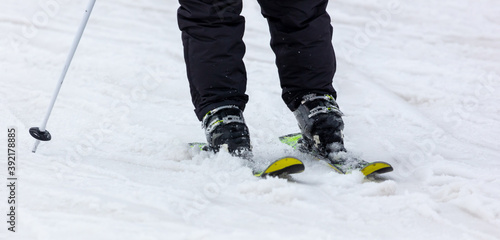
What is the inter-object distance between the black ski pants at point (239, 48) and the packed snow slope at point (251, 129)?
0.24m

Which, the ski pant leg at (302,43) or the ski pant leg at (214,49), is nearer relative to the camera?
the ski pant leg at (214,49)

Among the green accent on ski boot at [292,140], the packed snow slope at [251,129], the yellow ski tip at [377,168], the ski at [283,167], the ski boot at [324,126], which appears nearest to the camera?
the packed snow slope at [251,129]

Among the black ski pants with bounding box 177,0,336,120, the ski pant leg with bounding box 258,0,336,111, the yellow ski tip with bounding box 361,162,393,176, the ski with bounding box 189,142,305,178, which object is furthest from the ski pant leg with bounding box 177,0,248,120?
the yellow ski tip with bounding box 361,162,393,176

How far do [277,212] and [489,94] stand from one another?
6.71 feet

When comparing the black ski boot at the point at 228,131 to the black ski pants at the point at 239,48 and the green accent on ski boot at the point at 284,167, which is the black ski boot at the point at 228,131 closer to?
the black ski pants at the point at 239,48

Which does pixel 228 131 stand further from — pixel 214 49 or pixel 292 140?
pixel 292 140

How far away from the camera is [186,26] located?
5.28 ft

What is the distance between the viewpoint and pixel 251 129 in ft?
7.23

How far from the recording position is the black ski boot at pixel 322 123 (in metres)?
1.68

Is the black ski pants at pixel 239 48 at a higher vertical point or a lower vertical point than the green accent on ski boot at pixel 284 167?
higher

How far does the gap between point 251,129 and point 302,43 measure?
618mm

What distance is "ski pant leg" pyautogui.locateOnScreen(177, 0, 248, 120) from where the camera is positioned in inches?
61.7

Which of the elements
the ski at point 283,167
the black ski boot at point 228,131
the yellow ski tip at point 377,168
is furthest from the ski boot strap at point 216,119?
the yellow ski tip at point 377,168

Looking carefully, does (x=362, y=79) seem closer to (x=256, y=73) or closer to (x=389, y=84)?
(x=389, y=84)
